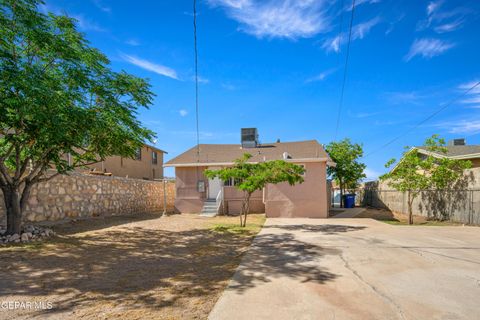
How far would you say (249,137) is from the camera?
68.6ft

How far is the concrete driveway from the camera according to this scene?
11.6ft

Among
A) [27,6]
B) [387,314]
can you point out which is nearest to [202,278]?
[387,314]

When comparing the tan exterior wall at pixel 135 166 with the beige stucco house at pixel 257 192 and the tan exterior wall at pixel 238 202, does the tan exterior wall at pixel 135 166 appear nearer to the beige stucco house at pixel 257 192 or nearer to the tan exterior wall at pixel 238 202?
the beige stucco house at pixel 257 192

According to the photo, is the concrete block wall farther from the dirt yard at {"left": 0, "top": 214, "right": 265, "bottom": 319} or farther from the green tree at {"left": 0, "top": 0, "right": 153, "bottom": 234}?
the green tree at {"left": 0, "top": 0, "right": 153, "bottom": 234}

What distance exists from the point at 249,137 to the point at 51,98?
15434mm

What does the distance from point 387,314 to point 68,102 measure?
27.3ft

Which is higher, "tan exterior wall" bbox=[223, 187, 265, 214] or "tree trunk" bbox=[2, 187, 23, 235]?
"tree trunk" bbox=[2, 187, 23, 235]

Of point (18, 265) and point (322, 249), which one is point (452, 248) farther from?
point (18, 265)

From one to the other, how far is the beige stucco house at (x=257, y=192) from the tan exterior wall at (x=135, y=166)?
6.21 m

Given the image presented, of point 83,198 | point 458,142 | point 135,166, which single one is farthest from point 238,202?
point 458,142

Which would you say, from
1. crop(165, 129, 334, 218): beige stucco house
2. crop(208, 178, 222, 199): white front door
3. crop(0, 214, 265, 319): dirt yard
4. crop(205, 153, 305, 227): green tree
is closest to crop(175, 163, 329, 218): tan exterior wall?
crop(165, 129, 334, 218): beige stucco house

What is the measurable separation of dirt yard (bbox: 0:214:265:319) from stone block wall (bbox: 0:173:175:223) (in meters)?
2.38

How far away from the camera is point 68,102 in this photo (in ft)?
23.6

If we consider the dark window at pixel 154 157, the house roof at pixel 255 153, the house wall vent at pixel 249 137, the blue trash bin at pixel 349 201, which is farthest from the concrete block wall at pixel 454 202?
the dark window at pixel 154 157
